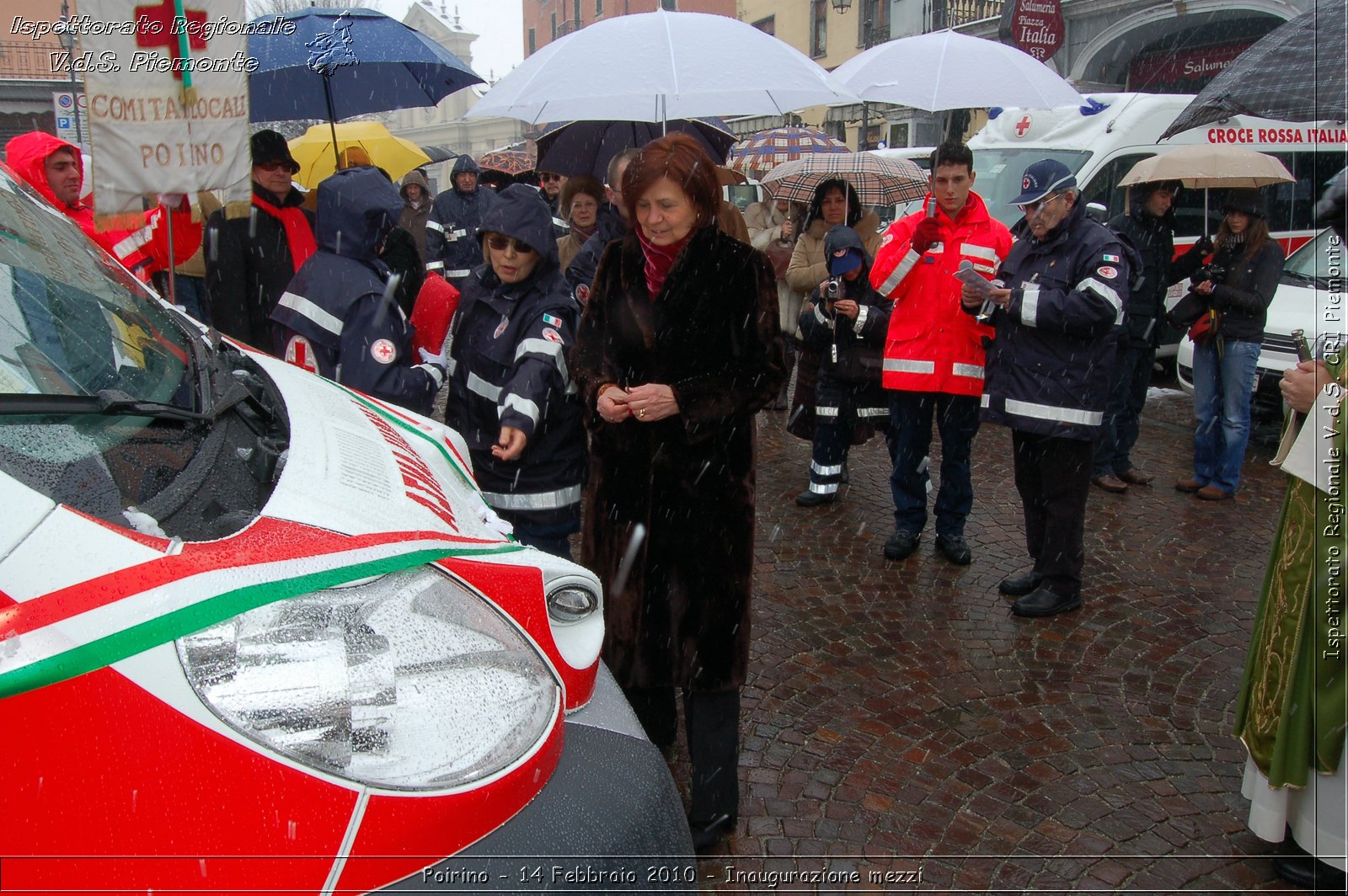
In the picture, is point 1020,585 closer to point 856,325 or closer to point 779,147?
point 856,325

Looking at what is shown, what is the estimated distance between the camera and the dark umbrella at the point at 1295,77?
3.17 meters

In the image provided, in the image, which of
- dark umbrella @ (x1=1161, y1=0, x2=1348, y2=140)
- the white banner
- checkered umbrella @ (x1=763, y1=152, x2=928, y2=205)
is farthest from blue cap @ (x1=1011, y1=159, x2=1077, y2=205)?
the white banner

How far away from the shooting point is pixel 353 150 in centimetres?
927

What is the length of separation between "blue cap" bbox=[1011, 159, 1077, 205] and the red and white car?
337cm

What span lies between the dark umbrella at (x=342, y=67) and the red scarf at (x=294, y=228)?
91 centimetres

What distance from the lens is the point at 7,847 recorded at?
1241 mm

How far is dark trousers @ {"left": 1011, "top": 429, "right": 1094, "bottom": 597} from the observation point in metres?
4.54

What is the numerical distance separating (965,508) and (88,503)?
14.6 feet

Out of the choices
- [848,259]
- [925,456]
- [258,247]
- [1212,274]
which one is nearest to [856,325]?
[848,259]

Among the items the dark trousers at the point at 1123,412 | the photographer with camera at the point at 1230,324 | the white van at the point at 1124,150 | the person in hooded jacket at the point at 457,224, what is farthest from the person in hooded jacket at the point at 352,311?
the person in hooded jacket at the point at 457,224

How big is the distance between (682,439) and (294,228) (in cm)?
293

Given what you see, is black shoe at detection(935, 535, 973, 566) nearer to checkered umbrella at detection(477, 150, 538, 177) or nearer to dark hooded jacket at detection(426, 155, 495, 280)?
dark hooded jacket at detection(426, 155, 495, 280)

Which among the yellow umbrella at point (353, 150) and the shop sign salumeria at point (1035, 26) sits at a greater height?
the shop sign salumeria at point (1035, 26)

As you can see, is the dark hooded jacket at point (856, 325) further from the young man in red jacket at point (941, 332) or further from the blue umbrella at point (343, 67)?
the blue umbrella at point (343, 67)
